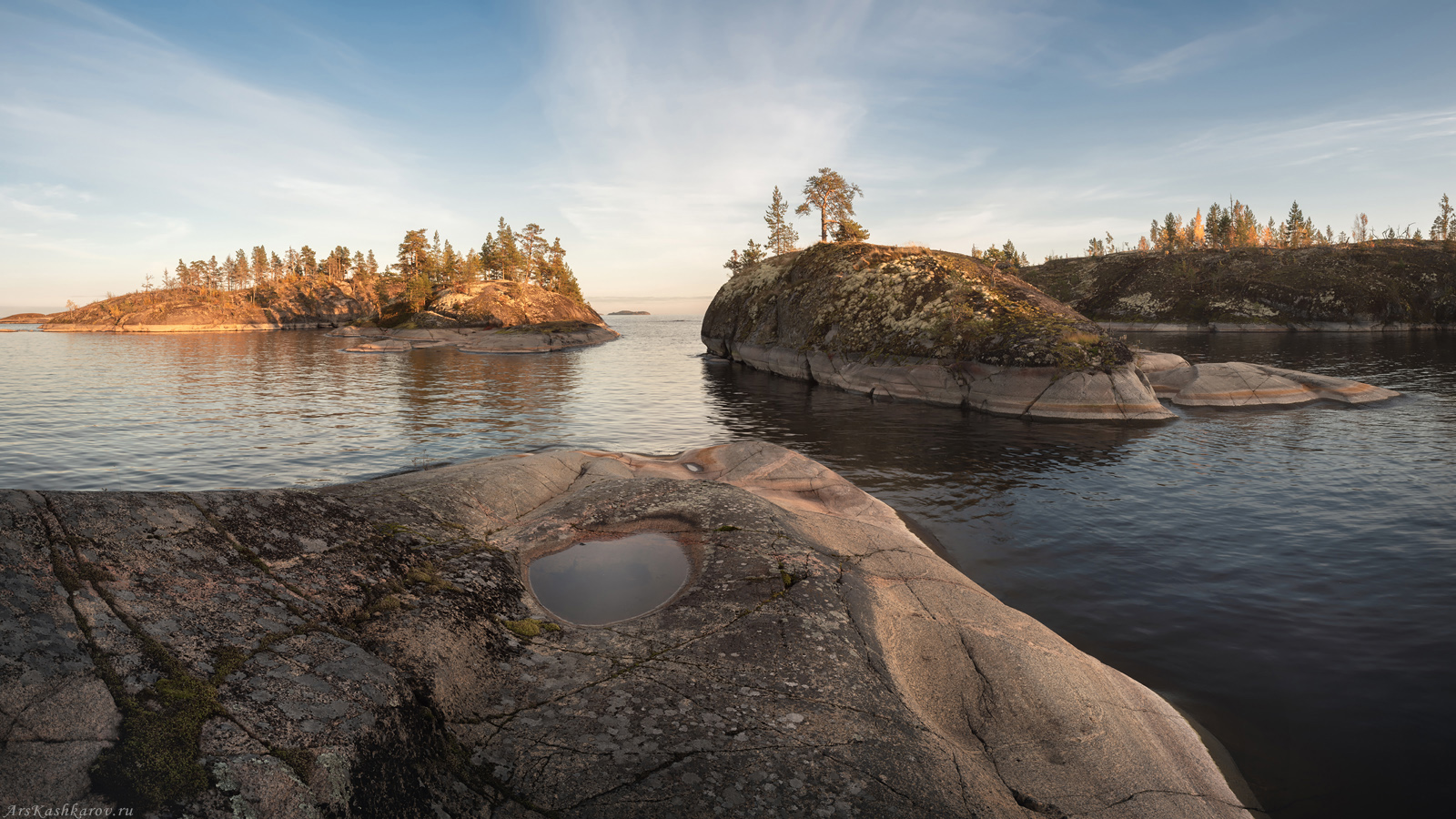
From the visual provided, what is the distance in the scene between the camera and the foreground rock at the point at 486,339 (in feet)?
274

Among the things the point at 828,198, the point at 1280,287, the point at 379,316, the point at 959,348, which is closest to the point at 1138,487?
the point at 959,348

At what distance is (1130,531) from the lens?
14875 millimetres

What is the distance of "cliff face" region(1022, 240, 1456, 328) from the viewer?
90312 millimetres

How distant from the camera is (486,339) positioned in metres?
86.4

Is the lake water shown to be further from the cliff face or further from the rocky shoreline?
the cliff face

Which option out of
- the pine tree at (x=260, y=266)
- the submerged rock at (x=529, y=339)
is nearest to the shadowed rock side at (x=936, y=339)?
the submerged rock at (x=529, y=339)

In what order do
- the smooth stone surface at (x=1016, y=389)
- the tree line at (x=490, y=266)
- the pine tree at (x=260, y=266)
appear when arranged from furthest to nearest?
the pine tree at (x=260, y=266) < the tree line at (x=490, y=266) < the smooth stone surface at (x=1016, y=389)

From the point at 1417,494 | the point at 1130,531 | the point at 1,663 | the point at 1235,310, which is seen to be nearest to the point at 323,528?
the point at 1,663

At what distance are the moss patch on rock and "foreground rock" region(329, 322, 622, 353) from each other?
126 feet

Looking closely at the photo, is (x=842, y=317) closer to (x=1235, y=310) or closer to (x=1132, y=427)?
(x=1132, y=427)

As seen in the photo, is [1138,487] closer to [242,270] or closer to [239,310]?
[239,310]

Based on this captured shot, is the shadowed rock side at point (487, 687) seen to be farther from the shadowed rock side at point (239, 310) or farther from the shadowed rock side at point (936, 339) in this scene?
the shadowed rock side at point (239, 310)

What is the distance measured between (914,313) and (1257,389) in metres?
18.2

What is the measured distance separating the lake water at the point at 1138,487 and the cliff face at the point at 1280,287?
61967 millimetres
